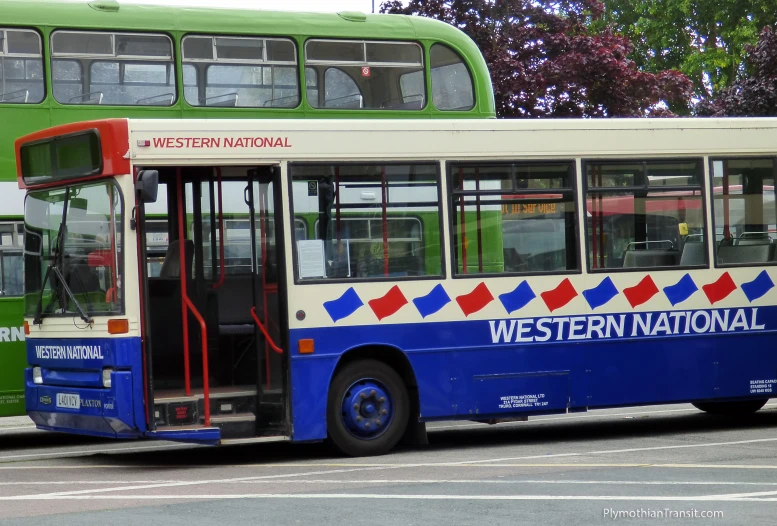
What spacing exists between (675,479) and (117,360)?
4.67m

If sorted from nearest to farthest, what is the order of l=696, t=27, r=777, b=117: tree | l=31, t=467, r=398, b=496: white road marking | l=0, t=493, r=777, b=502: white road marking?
l=0, t=493, r=777, b=502: white road marking, l=31, t=467, r=398, b=496: white road marking, l=696, t=27, r=777, b=117: tree

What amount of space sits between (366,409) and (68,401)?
104 inches

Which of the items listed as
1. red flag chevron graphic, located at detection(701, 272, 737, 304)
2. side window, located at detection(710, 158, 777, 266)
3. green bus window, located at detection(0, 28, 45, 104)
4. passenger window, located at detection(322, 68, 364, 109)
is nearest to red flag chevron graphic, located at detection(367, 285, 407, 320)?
red flag chevron graphic, located at detection(701, 272, 737, 304)

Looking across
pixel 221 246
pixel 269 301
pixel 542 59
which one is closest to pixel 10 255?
pixel 221 246

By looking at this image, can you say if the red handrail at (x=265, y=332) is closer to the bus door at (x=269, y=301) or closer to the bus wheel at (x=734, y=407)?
the bus door at (x=269, y=301)

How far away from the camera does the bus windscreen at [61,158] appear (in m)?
11.7

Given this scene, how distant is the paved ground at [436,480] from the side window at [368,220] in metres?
1.75

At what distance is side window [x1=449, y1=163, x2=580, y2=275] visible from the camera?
12742mm

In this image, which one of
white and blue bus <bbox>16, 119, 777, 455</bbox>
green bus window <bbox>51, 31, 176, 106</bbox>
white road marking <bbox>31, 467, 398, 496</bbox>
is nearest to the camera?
white road marking <bbox>31, 467, 398, 496</bbox>

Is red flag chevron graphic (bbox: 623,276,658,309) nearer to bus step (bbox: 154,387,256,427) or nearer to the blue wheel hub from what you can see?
the blue wheel hub

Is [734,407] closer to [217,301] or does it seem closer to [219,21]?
[217,301]

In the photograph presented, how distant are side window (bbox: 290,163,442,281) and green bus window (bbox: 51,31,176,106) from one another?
135 inches

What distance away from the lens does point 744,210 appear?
1402cm

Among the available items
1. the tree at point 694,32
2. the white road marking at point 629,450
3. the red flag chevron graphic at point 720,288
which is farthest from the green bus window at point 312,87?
the tree at point 694,32
